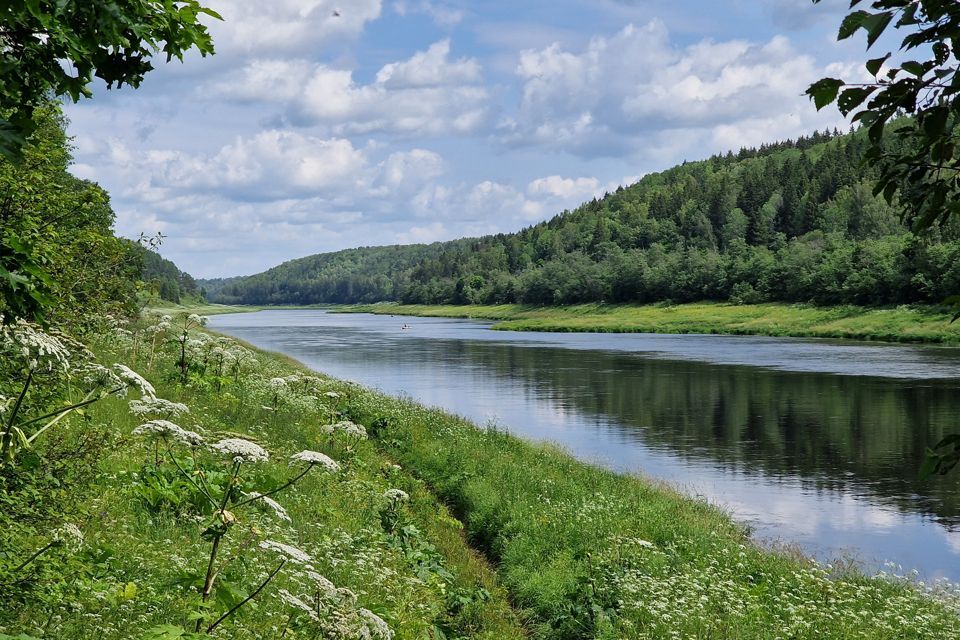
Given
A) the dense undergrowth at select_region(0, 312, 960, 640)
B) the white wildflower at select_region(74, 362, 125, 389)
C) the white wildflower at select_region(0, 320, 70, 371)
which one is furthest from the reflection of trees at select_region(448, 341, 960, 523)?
the white wildflower at select_region(0, 320, 70, 371)

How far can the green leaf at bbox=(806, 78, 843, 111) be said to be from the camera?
9.87ft

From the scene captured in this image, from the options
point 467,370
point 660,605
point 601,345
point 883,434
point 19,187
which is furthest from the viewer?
point 601,345

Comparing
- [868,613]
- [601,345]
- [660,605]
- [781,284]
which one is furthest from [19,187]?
[781,284]

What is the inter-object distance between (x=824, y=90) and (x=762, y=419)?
108ft

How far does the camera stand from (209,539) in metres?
6.19

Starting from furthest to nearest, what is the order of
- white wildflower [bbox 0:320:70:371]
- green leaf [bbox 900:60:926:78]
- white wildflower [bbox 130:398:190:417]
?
white wildflower [bbox 130:398:190:417] → white wildflower [bbox 0:320:70:371] → green leaf [bbox 900:60:926:78]

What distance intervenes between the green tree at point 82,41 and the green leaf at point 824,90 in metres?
2.87

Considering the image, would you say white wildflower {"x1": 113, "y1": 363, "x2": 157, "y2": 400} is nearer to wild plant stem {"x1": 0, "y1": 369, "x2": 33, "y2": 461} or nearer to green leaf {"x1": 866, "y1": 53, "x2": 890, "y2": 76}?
wild plant stem {"x1": 0, "y1": 369, "x2": 33, "y2": 461}

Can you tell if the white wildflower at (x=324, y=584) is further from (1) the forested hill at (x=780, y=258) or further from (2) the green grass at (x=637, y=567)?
(1) the forested hill at (x=780, y=258)

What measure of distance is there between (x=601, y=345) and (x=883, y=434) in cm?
4868

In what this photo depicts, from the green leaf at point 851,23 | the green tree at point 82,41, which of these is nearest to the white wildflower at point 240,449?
the green tree at point 82,41

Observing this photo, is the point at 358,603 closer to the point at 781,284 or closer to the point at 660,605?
the point at 660,605

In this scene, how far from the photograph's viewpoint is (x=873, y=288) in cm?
9962

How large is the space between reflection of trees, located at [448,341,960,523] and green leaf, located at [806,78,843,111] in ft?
66.8
